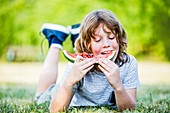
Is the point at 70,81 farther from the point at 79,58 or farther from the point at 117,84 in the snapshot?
the point at 117,84

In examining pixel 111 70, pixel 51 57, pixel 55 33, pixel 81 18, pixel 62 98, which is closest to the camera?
pixel 111 70

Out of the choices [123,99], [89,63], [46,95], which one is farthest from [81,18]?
[89,63]

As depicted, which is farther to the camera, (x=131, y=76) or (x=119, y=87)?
(x=131, y=76)

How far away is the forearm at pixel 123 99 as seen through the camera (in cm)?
290

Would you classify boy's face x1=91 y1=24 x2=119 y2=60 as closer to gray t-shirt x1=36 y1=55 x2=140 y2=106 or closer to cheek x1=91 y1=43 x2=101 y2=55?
cheek x1=91 y1=43 x2=101 y2=55

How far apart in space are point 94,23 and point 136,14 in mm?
12607

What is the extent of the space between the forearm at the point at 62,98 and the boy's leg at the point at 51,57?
3.88ft

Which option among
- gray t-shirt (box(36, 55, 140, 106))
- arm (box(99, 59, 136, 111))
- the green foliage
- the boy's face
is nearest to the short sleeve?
gray t-shirt (box(36, 55, 140, 106))

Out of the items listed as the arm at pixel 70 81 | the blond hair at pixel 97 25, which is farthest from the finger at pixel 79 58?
the blond hair at pixel 97 25

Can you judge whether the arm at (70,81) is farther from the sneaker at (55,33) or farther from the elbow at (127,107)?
the sneaker at (55,33)

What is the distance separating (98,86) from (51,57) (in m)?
1.28

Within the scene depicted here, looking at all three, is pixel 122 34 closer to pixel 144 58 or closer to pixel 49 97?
pixel 49 97

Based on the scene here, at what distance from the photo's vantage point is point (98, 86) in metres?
3.19

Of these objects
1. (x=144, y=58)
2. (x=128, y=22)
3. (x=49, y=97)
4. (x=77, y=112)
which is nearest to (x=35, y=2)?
(x=128, y=22)
